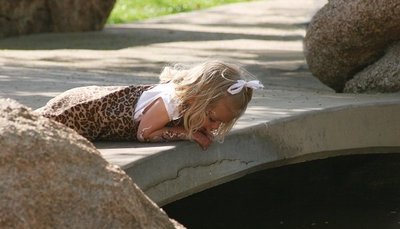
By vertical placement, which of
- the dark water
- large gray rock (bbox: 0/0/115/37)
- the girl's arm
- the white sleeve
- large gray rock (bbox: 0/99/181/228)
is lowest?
large gray rock (bbox: 0/0/115/37)

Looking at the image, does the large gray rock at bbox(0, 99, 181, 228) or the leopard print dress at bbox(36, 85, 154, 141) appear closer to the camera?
the large gray rock at bbox(0, 99, 181, 228)

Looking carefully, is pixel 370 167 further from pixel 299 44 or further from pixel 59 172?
pixel 299 44

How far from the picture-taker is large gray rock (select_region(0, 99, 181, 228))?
375 cm

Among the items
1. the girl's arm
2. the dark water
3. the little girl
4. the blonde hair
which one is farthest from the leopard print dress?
the dark water

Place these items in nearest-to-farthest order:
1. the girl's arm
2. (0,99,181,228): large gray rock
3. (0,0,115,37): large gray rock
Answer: (0,99,181,228): large gray rock
the girl's arm
(0,0,115,37): large gray rock

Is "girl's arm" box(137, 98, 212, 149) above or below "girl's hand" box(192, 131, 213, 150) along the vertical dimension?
above

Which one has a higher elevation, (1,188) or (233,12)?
(1,188)

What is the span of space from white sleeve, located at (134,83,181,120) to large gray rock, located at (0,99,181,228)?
163 centimetres

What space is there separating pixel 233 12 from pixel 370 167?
10.4 meters

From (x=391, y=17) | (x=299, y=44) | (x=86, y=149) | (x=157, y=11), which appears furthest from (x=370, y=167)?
(x=157, y=11)

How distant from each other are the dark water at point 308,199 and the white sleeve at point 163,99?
877 millimetres

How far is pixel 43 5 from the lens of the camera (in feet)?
44.5

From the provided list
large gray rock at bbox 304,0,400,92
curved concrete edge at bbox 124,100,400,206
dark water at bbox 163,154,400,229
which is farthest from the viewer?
large gray rock at bbox 304,0,400,92

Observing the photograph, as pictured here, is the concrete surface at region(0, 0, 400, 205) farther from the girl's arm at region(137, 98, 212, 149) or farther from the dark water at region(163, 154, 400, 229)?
the dark water at region(163, 154, 400, 229)
